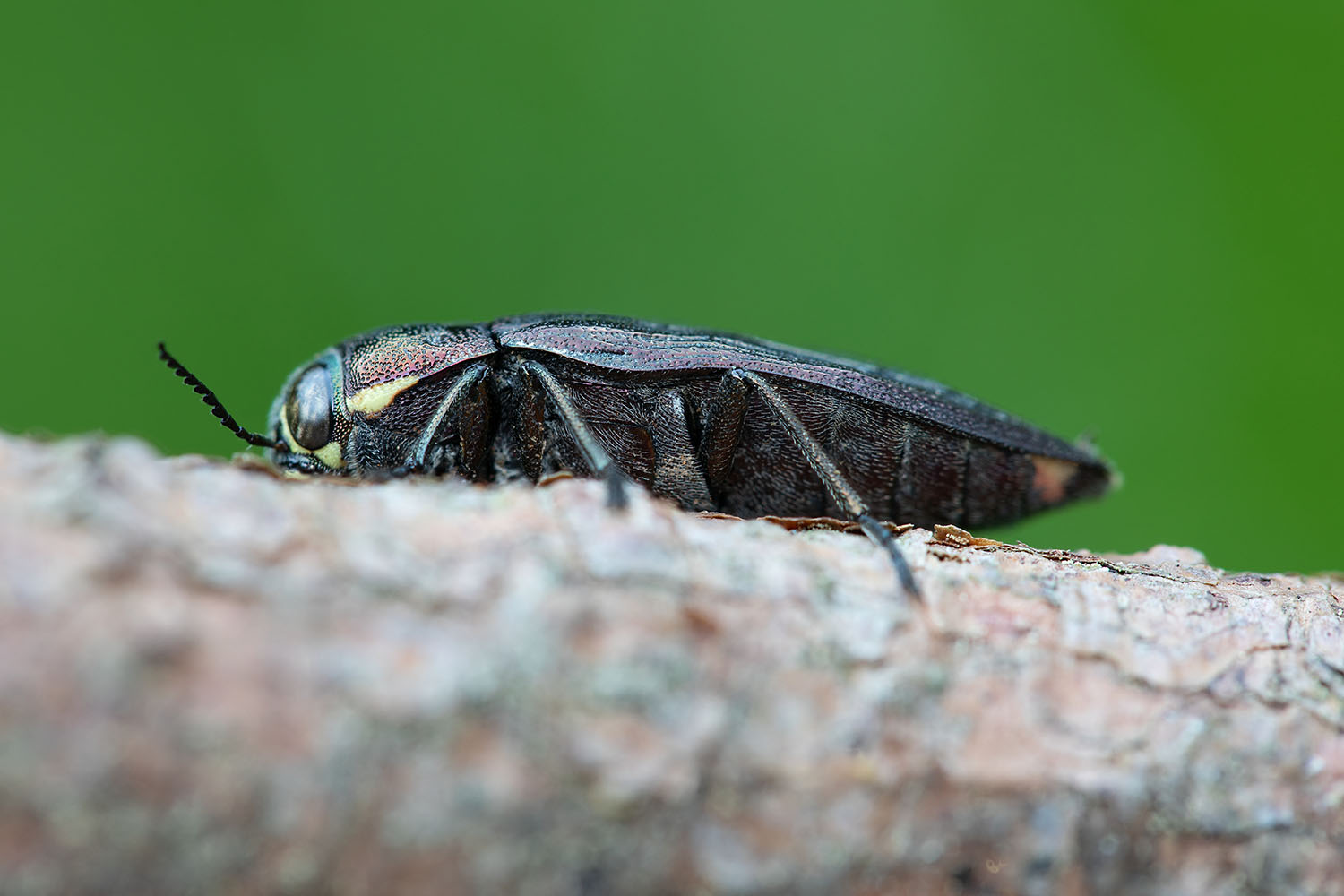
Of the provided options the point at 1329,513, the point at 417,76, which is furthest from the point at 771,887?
the point at 417,76

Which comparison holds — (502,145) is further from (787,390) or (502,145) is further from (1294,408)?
(1294,408)

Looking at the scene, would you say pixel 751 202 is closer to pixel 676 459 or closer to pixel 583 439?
pixel 676 459

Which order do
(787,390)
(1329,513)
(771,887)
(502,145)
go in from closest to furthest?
(771,887) < (787,390) < (1329,513) < (502,145)

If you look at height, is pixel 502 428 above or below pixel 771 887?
above

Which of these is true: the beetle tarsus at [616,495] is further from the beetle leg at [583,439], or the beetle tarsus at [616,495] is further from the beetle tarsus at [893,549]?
the beetle tarsus at [893,549]

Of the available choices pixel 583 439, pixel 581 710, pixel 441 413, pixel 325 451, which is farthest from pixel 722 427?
pixel 581 710

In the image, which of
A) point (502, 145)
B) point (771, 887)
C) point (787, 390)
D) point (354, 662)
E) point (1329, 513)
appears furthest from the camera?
point (502, 145)

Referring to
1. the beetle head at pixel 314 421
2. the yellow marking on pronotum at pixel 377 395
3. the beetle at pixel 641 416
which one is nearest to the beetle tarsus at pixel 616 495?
the beetle at pixel 641 416

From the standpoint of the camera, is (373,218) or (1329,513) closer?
(1329,513)
